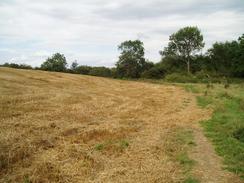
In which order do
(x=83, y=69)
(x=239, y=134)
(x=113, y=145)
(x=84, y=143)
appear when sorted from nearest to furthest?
(x=113, y=145) → (x=84, y=143) → (x=239, y=134) → (x=83, y=69)

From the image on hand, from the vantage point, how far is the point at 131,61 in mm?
74250

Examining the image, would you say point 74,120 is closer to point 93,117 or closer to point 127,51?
point 93,117

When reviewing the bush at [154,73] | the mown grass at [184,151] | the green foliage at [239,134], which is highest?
the bush at [154,73]

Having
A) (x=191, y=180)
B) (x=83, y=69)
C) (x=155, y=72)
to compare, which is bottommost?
(x=191, y=180)

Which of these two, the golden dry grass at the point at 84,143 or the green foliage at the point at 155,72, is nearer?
the golden dry grass at the point at 84,143

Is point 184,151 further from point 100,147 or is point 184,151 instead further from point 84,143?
point 84,143

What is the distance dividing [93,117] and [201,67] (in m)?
55.1

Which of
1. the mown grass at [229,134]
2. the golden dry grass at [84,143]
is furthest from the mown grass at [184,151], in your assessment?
the mown grass at [229,134]

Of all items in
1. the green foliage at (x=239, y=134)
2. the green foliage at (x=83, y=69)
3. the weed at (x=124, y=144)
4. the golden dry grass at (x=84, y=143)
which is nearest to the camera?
the golden dry grass at (x=84, y=143)

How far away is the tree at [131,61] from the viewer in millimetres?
73625

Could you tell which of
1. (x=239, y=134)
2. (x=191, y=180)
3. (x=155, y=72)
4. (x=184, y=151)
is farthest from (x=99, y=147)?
(x=155, y=72)

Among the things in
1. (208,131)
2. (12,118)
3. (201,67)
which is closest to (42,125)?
(12,118)

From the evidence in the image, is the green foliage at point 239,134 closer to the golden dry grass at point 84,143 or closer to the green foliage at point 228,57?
the golden dry grass at point 84,143

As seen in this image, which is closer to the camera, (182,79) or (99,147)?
(99,147)
